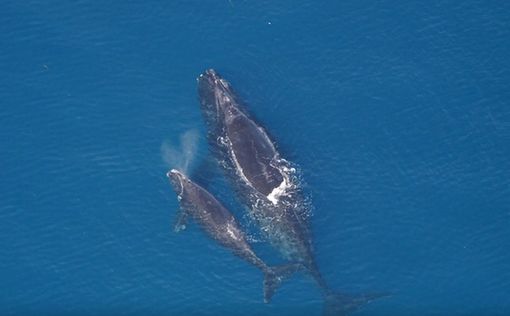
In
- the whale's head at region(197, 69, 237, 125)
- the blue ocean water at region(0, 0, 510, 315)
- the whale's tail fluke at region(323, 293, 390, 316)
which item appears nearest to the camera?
the whale's tail fluke at region(323, 293, 390, 316)

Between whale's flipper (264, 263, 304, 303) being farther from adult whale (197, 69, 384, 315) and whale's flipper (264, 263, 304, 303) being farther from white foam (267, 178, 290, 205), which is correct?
white foam (267, 178, 290, 205)

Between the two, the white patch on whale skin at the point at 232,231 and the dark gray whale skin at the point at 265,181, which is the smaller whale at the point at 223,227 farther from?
the dark gray whale skin at the point at 265,181

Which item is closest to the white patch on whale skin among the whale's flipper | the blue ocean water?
the blue ocean water

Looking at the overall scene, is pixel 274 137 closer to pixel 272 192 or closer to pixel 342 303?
pixel 272 192

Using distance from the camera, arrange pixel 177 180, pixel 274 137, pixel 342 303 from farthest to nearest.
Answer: pixel 274 137, pixel 177 180, pixel 342 303

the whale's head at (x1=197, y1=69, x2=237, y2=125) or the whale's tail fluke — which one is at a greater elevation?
the whale's head at (x1=197, y1=69, x2=237, y2=125)

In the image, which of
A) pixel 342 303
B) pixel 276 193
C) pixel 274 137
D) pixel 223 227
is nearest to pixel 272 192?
pixel 276 193

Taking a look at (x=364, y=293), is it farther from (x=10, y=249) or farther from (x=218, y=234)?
(x=10, y=249)
